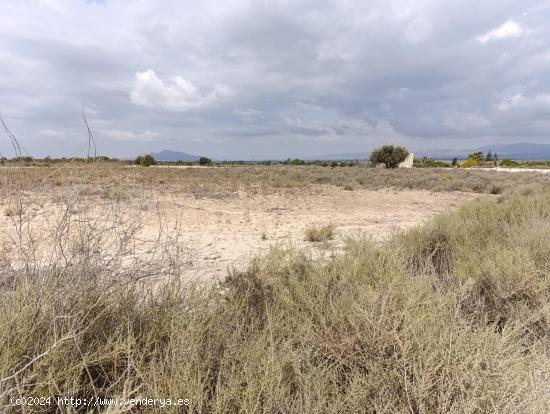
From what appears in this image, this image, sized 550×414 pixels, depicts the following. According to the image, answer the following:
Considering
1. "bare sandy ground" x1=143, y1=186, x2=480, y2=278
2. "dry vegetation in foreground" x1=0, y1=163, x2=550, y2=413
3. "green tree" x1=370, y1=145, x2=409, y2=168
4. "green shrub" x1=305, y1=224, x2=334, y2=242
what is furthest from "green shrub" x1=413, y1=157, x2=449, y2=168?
"dry vegetation in foreground" x1=0, y1=163, x2=550, y2=413

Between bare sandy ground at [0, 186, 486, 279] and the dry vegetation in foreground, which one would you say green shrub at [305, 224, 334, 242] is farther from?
the dry vegetation in foreground

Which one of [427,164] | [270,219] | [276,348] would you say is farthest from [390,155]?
[276,348]

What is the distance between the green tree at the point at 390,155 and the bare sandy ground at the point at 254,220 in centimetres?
3015

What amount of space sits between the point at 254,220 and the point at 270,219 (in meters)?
0.53

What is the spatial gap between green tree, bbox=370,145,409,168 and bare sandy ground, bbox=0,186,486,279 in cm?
3015

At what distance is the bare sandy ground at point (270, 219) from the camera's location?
6727 mm

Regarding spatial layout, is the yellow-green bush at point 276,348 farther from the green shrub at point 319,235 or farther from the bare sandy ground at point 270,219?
the green shrub at point 319,235

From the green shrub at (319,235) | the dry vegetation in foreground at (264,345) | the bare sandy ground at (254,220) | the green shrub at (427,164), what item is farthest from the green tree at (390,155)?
the dry vegetation in foreground at (264,345)

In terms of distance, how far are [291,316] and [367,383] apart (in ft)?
3.09

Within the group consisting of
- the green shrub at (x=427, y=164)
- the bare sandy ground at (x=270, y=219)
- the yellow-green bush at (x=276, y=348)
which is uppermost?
the green shrub at (x=427, y=164)

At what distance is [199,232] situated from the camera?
8492 mm

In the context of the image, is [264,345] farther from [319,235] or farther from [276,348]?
[319,235]

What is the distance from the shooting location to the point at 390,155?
4662 cm

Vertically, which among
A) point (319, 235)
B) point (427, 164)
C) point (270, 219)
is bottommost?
point (270, 219)
